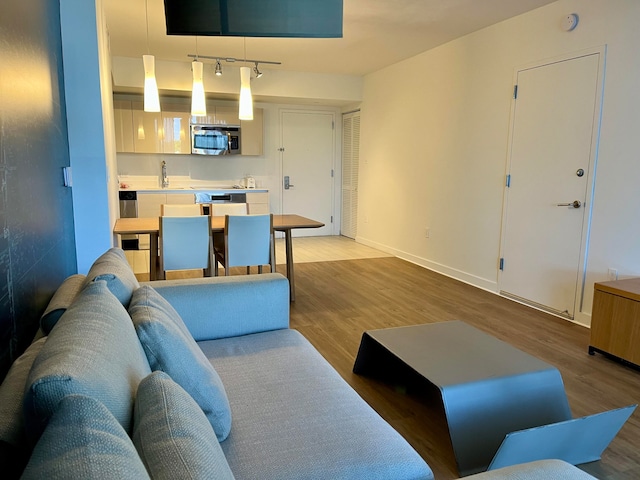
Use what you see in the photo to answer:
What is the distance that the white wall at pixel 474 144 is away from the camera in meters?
3.18

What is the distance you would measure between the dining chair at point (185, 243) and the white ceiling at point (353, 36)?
1856mm

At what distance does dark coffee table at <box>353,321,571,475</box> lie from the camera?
181cm

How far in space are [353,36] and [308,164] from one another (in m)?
3.11

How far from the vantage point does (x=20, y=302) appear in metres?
1.41

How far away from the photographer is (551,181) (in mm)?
3730

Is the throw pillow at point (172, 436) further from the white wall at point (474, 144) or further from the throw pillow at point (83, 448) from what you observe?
the white wall at point (474, 144)

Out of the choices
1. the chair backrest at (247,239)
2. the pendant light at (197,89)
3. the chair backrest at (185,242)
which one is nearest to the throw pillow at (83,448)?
the chair backrest at (185,242)

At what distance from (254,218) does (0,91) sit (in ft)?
7.92

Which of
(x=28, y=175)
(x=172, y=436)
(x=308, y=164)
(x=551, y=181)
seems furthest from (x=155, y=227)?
(x=308, y=164)

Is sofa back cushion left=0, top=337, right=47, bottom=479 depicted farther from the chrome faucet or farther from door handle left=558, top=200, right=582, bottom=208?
the chrome faucet

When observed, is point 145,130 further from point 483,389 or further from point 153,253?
point 483,389

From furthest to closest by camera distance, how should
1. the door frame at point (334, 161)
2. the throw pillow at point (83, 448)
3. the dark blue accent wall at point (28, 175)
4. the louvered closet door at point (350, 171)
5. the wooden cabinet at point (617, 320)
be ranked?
the door frame at point (334, 161) < the louvered closet door at point (350, 171) < the wooden cabinet at point (617, 320) < the dark blue accent wall at point (28, 175) < the throw pillow at point (83, 448)

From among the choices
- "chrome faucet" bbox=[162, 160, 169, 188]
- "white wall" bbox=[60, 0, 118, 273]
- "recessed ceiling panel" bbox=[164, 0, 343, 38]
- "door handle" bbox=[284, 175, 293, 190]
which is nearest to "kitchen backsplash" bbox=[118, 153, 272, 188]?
"chrome faucet" bbox=[162, 160, 169, 188]

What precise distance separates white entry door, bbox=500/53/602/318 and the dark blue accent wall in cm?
354
